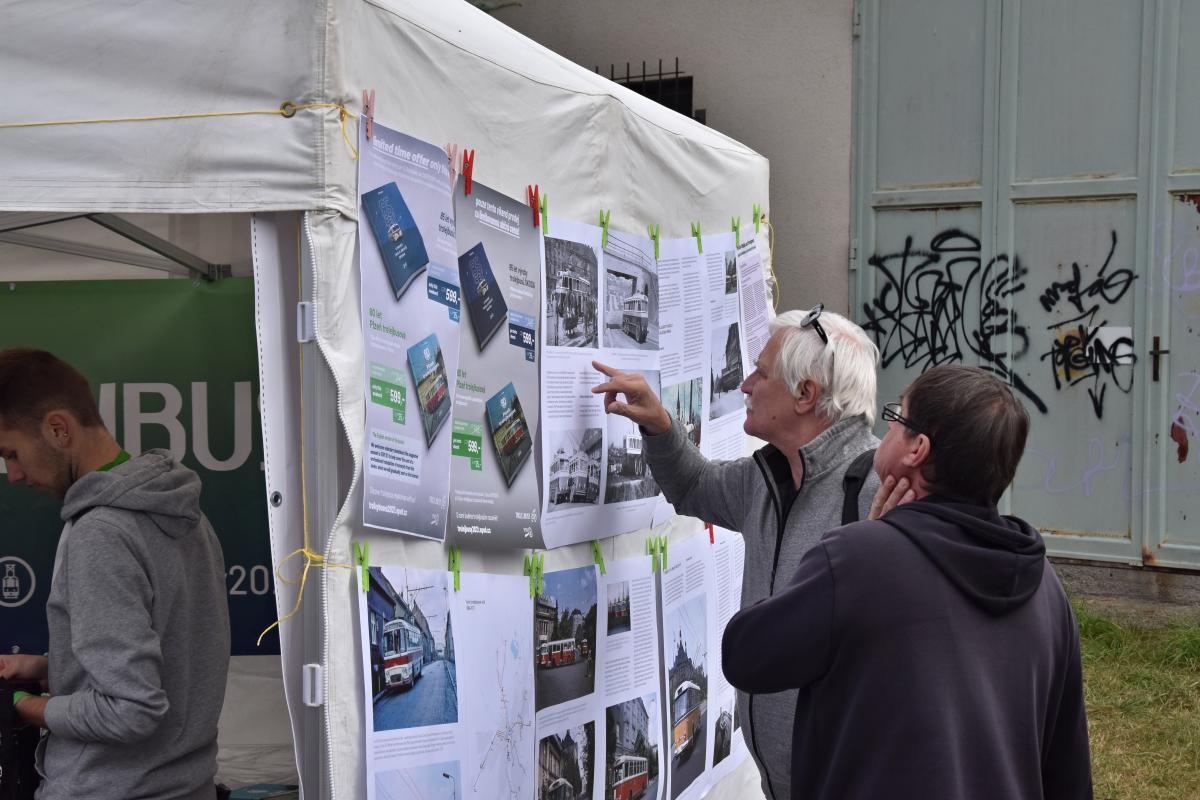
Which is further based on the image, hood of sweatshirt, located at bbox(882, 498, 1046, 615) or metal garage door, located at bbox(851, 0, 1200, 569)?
metal garage door, located at bbox(851, 0, 1200, 569)

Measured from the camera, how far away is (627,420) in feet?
10.7

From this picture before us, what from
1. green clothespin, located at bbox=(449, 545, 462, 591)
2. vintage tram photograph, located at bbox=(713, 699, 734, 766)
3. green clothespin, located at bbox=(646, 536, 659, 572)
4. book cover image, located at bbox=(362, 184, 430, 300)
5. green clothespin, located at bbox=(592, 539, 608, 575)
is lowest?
vintage tram photograph, located at bbox=(713, 699, 734, 766)

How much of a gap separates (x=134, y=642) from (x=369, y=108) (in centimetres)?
107

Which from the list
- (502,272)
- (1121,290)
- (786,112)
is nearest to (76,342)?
(502,272)

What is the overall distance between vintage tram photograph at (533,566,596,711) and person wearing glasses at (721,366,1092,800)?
1.00 metres

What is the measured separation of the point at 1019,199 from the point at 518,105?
4961mm

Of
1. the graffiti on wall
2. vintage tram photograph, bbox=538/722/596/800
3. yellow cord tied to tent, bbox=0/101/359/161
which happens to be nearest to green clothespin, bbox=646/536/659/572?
vintage tram photograph, bbox=538/722/596/800

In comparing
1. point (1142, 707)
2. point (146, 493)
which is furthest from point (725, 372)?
point (1142, 707)

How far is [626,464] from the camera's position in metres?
3.23

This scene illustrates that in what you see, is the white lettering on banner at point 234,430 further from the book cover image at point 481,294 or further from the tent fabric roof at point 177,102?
the tent fabric roof at point 177,102

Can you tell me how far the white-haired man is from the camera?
2465 mm

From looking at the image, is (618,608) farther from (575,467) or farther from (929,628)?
(929,628)

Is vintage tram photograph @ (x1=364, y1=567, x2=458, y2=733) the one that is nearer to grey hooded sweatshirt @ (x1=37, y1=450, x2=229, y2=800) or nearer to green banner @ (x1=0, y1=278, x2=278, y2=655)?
grey hooded sweatshirt @ (x1=37, y1=450, x2=229, y2=800)

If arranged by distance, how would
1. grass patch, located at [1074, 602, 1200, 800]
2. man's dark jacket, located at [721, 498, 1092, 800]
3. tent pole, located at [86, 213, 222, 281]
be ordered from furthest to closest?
grass patch, located at [1074, 602, 1200, 800] → tent pole, located at [86, 213, 222, 281] → man's dark jacket, located at [721, 498, 1092, 800]
